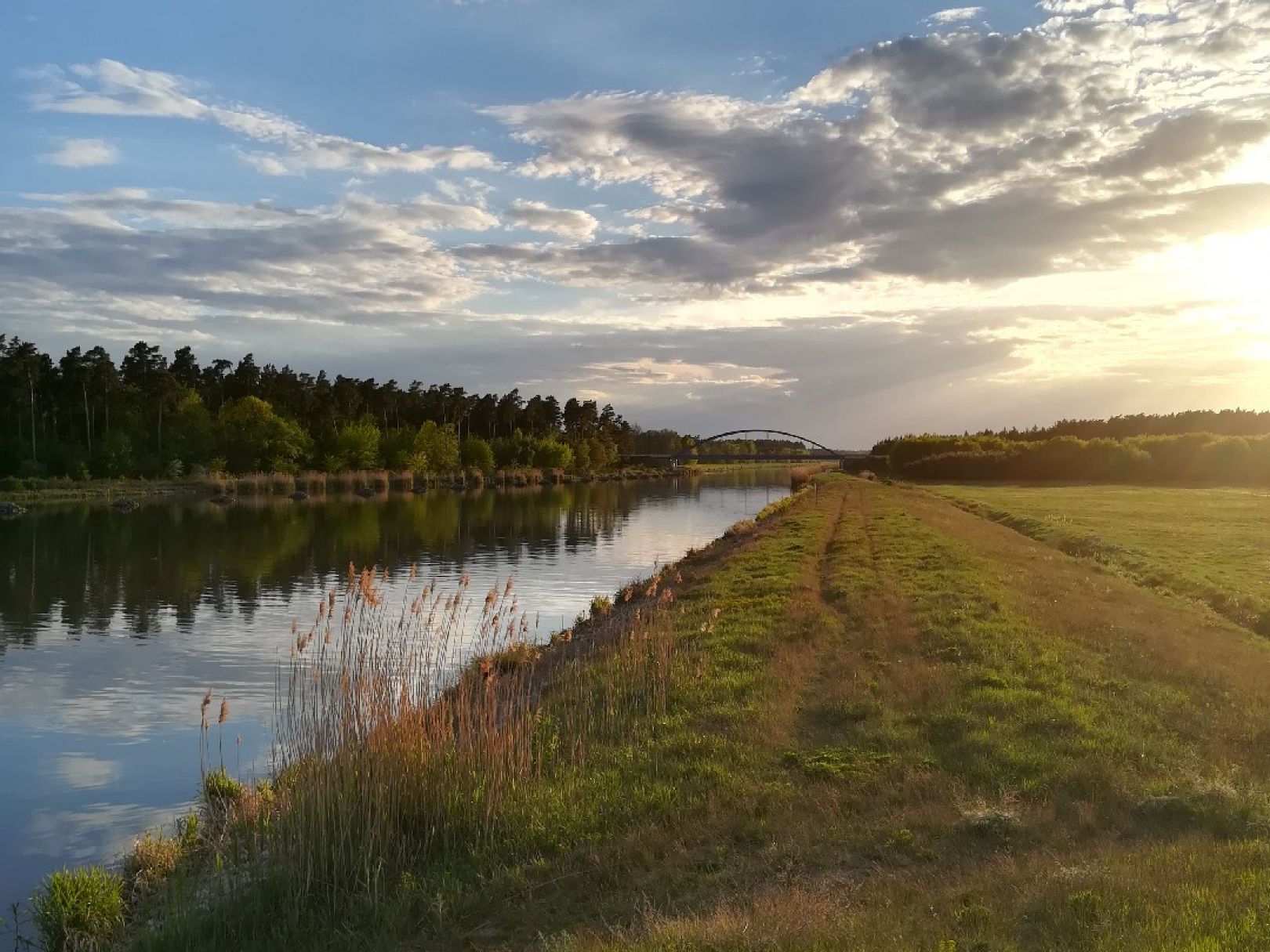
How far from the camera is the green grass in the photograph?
23.9 metres

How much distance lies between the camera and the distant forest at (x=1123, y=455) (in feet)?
285

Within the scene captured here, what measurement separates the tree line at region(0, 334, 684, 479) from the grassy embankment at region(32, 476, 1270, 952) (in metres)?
82.1

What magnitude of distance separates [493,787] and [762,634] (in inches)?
358

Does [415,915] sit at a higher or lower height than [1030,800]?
lower

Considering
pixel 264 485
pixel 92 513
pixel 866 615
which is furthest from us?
pixel 264 485

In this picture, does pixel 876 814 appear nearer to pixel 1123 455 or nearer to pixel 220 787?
pixel 220 787

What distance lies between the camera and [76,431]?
314 ft

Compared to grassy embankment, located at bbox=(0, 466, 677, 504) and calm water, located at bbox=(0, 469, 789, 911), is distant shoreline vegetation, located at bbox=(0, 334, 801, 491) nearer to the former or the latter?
grassy embankment, located at bbox=(0, 466, 677, 504)

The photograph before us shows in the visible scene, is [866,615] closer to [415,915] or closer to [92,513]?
[415,915]

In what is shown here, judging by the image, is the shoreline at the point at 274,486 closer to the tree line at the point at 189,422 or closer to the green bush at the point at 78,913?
the tree line at the point at 189,422

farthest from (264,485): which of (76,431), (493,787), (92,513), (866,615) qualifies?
(493,787)

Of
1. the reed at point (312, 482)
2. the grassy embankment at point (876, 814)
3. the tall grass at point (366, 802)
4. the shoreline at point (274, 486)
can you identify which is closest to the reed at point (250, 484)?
the shoreline at point (274, 486)

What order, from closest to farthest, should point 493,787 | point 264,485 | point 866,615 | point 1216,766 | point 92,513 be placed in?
point 493,787 → point 1216,766 → point 866,615 → point 92,513 → point 264,485

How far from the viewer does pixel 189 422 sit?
310 feet
